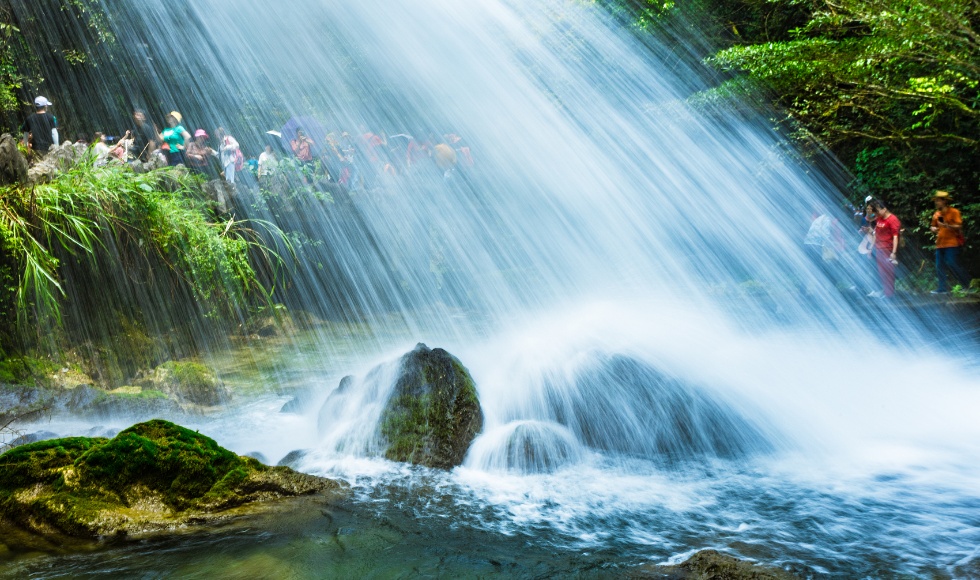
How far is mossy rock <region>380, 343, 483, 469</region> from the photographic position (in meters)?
6.27

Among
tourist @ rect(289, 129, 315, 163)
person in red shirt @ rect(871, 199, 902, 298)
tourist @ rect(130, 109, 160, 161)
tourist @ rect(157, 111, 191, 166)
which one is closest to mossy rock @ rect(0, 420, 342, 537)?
tourist @ rect(157, 111, 191, 166)

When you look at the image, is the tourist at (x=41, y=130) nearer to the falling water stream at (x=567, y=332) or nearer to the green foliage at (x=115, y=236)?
the green foliage at (x=115, y=236)

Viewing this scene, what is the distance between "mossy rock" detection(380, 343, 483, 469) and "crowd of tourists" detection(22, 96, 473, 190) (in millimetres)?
7216

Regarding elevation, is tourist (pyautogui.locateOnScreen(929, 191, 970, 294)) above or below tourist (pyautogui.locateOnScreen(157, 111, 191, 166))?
below

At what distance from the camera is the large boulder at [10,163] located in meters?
7.88

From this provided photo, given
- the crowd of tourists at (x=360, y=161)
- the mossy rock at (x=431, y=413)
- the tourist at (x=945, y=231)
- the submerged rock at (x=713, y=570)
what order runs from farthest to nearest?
1. the crowd of tourists at (x=360, y=161)
2. the tourist at (x=945, y=231)
3. the mossy rock at (x=431, y=413)
4. the submerged rock at (x=713, y=570)

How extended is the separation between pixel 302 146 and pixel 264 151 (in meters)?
1.26

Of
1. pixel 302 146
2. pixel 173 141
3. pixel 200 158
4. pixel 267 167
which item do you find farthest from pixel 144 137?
pixel 267 167

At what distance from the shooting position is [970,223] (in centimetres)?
1299

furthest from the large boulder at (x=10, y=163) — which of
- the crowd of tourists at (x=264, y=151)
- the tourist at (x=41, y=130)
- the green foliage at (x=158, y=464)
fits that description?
the green foliage at (x=158, y=464)

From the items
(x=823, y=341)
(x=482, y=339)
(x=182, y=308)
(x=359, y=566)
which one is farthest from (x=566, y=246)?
(x=359, y=566)

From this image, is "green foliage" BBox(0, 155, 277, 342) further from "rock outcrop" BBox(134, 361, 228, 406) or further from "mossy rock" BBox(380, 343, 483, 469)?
"mossy rock" BBox(380, 343, 483, 469)

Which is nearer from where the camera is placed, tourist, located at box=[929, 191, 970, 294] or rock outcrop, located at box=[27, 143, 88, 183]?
rock outcrop, located at box=[27, 143, 88, 183]

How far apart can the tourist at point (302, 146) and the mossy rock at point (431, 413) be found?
923 cm
